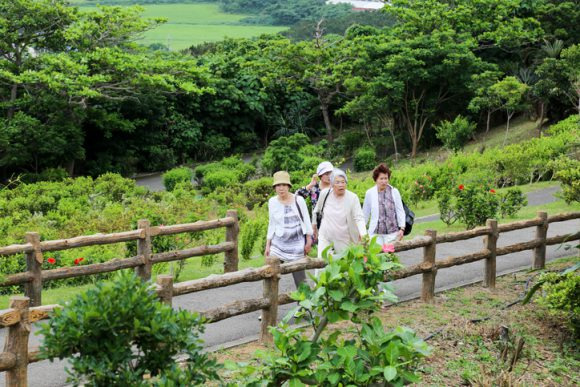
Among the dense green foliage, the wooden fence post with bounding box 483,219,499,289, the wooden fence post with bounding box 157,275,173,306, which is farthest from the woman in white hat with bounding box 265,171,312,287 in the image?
the dense green foliage

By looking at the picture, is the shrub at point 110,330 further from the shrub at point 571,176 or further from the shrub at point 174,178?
the shrub at point 174,178

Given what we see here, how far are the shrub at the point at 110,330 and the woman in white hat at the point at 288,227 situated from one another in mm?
4568

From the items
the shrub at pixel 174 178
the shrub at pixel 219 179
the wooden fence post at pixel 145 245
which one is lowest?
the shrub at pixel 174 178

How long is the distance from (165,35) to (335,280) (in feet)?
278

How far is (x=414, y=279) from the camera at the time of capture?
10.1 metres

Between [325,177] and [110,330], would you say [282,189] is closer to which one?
[325,177]

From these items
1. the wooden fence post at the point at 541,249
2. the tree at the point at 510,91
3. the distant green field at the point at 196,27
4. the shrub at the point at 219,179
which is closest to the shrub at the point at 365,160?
the tree at the point at 510,91

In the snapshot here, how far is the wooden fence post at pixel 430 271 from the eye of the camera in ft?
28.6

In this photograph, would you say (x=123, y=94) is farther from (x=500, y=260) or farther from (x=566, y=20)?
(x=500, y=260)

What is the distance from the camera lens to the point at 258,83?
119 ft

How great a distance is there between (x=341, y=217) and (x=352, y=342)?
11.8 feet

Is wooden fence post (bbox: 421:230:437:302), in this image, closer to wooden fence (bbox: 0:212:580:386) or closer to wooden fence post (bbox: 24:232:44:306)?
wooden fence (bbox: 0:212:580:386)

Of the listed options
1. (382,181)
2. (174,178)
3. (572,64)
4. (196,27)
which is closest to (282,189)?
(382,181)

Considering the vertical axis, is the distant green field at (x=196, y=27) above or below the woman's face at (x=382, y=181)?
below
